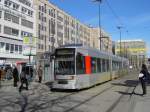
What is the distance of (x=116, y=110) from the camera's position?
40.1 ft

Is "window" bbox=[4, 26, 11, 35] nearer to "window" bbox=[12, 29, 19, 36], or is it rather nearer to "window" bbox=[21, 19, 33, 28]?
"window" bbox=[12, 29, 19, 36]

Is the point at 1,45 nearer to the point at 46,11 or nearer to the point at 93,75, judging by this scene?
the point at 46,11

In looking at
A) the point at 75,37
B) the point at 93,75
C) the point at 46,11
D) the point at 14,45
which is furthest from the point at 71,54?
the point at 75,37

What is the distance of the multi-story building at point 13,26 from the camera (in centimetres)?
6281

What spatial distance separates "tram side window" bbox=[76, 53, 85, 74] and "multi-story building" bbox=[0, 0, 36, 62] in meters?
42.6

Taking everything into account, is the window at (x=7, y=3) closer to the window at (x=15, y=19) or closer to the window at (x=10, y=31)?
the window at (x=15, y=19)

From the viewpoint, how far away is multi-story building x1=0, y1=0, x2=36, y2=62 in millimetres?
62812

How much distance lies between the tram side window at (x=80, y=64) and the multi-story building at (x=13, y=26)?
4264cm

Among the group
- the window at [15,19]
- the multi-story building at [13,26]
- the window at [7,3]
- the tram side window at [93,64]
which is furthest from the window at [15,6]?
the tram side window at [93,64]

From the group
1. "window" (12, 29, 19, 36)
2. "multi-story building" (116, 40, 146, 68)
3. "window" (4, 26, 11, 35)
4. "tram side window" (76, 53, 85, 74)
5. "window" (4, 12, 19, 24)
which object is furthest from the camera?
"multi-story building" (116, 40, 146, 68)

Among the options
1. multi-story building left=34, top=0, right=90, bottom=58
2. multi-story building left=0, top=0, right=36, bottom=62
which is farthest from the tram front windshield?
multi-story building left=34, top=0, right=90, bottom=58

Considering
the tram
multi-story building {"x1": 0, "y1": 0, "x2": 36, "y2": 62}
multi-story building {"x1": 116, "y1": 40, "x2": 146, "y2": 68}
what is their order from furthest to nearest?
1. multi-story building {"x1": 116, "y1": 40, "x2": 146, "y2": 68}
2. multi-story building {"x1": 0, "y1": 0, "x2": 36, "y2": 62}
3. the tram

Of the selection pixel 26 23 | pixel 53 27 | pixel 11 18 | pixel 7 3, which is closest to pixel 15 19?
pixel 11 18

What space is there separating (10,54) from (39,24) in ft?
73.0
